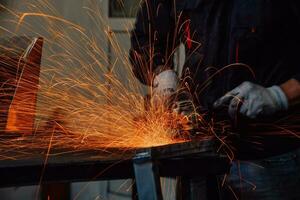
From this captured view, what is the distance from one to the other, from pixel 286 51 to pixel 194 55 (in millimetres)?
323

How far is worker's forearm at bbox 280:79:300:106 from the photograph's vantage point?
1616 millimetres

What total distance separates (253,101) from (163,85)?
41 cm

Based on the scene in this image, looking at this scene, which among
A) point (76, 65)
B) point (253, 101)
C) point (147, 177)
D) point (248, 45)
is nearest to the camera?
point (147, 177)

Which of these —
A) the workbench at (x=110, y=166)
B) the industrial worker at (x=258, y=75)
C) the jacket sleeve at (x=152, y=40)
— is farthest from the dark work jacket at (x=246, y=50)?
the workbench at (x=110, y=166)

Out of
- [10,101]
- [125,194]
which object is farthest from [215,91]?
[125,194]

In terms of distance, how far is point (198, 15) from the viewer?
184 centimetres

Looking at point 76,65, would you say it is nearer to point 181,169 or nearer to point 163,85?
point 163,85

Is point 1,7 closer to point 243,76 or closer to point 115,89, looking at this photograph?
point 115,89

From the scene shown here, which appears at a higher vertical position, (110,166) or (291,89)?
(291,89)

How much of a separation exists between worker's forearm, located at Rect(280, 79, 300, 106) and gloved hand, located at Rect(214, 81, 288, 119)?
1 centimetres

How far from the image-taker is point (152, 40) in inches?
79.5

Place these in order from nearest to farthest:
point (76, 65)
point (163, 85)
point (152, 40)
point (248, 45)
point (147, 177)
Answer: point (147, 177) < point (248, 45) < point (163, 85) < point (152, 40) < point (76, 65)

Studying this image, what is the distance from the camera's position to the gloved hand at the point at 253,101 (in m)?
1.50

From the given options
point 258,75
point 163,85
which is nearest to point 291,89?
point 258,75
